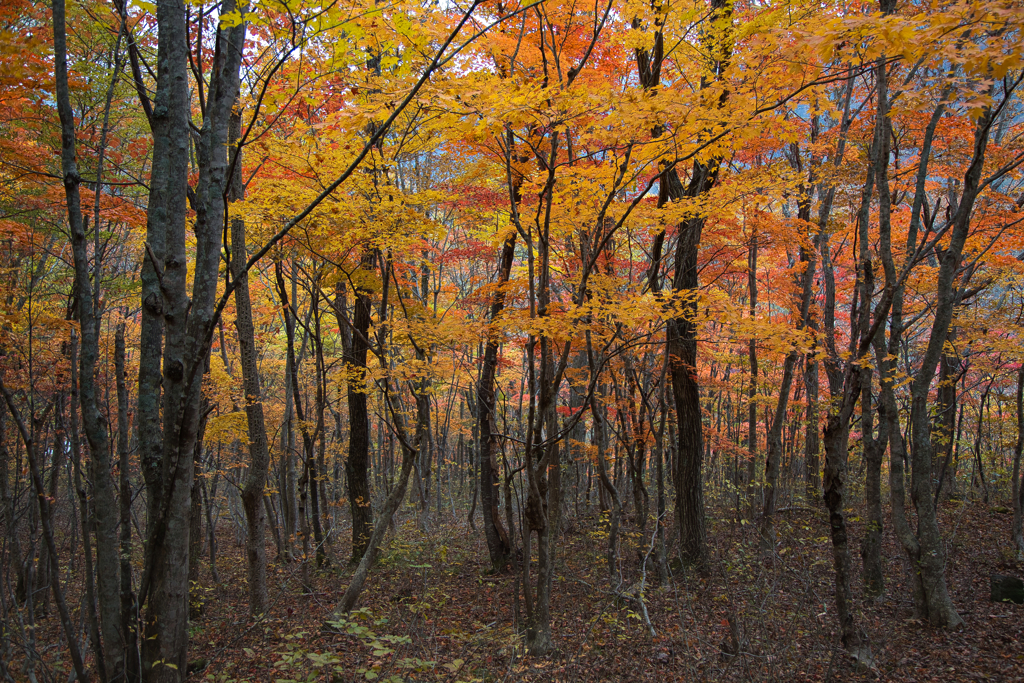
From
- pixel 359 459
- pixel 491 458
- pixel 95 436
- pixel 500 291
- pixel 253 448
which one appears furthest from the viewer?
pixel 359 459

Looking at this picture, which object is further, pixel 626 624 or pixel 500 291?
pixel 500 291

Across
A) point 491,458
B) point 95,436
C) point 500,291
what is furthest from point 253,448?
point 500,291

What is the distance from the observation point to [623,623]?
7.02 meters

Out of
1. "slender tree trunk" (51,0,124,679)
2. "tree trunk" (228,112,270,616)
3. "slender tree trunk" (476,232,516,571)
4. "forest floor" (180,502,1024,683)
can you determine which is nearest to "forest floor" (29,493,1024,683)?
"forest floor" (180,502,1024,683)

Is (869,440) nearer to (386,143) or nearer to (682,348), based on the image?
(682,348)

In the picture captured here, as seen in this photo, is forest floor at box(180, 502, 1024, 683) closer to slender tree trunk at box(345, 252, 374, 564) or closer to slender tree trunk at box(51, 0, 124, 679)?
slender tree trunk at box(345, 252, 374, 564)

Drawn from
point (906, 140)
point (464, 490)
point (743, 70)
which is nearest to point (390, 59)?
point (743, 70)

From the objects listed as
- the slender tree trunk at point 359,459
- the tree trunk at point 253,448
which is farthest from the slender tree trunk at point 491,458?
the tree trunk at point 253,448

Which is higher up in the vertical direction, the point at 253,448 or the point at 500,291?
the point at 500,291

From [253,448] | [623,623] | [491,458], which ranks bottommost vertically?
[623,623]

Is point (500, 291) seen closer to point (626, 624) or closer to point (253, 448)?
point (253, 448)

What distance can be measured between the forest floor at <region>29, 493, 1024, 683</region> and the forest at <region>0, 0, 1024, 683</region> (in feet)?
0.25

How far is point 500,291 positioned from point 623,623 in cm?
531

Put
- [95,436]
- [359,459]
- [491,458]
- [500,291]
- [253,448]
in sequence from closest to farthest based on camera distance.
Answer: [95,436] < [253,448] < [500,291] < [491,458] < [359,459]
